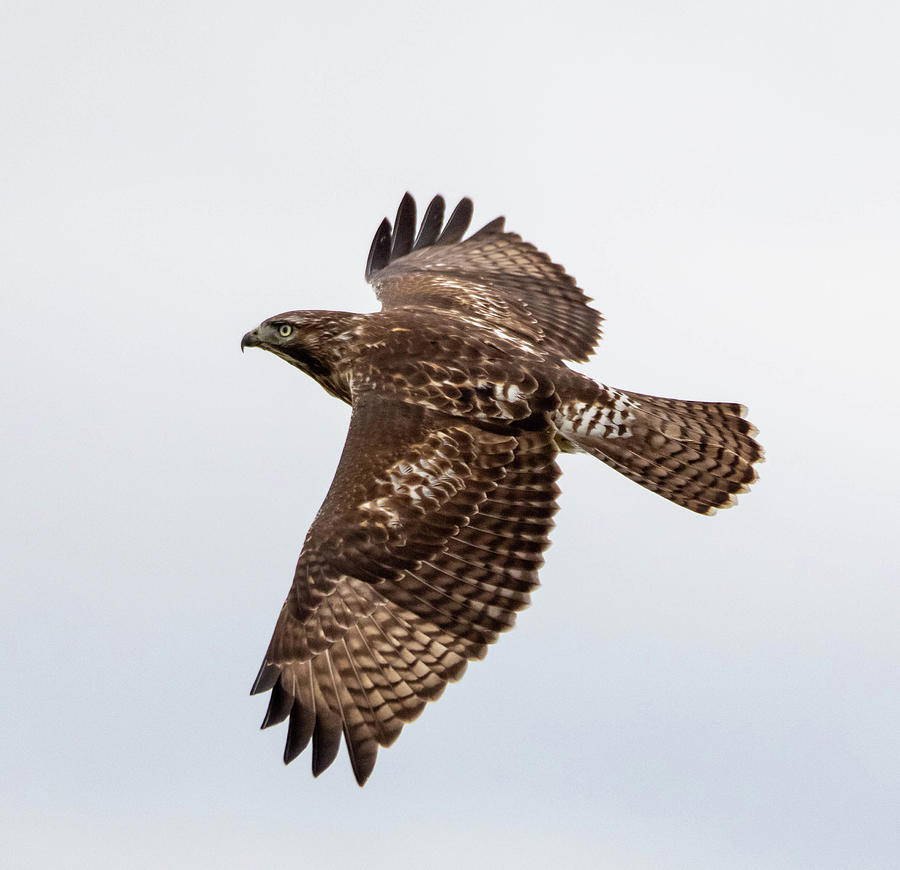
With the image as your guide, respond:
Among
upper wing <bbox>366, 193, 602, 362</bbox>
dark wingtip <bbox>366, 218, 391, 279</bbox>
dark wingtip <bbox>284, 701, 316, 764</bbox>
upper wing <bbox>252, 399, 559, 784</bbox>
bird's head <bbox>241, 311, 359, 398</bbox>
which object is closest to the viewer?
dark wingtip <bbox>284, 701, 316, 764</bbox>

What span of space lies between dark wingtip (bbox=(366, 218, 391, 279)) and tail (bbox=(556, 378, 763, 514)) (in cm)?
458

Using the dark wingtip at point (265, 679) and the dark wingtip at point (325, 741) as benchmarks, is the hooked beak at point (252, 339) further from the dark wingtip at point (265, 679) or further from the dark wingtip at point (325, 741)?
the dark wingtip at point (325, 741)

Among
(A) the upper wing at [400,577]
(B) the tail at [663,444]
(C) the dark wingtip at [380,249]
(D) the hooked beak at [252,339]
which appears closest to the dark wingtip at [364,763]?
(A) the upper wing at [400,577]

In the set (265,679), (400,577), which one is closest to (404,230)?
(400,577)

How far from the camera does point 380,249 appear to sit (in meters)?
19.3

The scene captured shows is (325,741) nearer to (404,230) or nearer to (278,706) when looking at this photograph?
(278,706)

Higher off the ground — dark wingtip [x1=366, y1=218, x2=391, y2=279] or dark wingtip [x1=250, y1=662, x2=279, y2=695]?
dark wingtip [x1=366, y1=218, x2=391, y2=279]

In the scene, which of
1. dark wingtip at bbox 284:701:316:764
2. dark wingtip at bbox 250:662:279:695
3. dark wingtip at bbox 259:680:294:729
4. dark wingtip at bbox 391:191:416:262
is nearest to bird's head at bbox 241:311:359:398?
dark wingtip at bbox 250:662:279:695

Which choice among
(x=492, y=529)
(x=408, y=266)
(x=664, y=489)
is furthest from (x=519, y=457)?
(x=408, y=266)

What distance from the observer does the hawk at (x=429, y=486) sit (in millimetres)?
13188

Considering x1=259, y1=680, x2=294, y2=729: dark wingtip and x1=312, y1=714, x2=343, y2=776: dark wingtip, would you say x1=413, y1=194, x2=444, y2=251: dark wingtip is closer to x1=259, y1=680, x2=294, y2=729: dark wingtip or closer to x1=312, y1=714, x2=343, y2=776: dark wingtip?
x1=259, y1=680, x2=294, y2=729: dark wingtip

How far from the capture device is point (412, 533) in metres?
13.6

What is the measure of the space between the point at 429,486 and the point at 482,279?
4744 mm

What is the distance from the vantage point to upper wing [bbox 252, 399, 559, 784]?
1309cm
